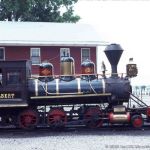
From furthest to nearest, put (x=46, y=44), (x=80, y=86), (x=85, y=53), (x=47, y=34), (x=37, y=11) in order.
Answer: (x=37, y=11)
(x=47, y=34)
(x=85, y=53)
(x=46, y=44)
(x=80, y=86)

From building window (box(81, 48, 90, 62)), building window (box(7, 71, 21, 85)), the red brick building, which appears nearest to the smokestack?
building window (box(7, 71, 21, 85))

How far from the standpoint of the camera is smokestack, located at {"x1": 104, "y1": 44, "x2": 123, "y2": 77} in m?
14.0

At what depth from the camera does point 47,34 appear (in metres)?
28.5

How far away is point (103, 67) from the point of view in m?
14.6

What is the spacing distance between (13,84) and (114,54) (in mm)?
3881

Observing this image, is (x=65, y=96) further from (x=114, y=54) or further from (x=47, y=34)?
(x=47, y=34)

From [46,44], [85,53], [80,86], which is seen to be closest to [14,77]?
[80,86]

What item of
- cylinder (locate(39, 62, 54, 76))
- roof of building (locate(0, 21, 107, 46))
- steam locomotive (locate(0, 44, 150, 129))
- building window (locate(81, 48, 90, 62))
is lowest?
steam locomotive (locate(0, 44, 150, 129))

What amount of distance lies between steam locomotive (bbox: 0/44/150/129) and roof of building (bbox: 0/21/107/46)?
12.9 meters

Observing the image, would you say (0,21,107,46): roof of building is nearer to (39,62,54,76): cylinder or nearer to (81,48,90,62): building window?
(81,48,90,62): building window

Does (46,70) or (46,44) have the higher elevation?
(46,44)

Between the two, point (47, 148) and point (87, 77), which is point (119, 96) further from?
point (47, 148)

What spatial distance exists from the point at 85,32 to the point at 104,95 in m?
16.1

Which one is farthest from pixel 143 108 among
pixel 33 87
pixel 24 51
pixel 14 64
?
pixel 24 51
